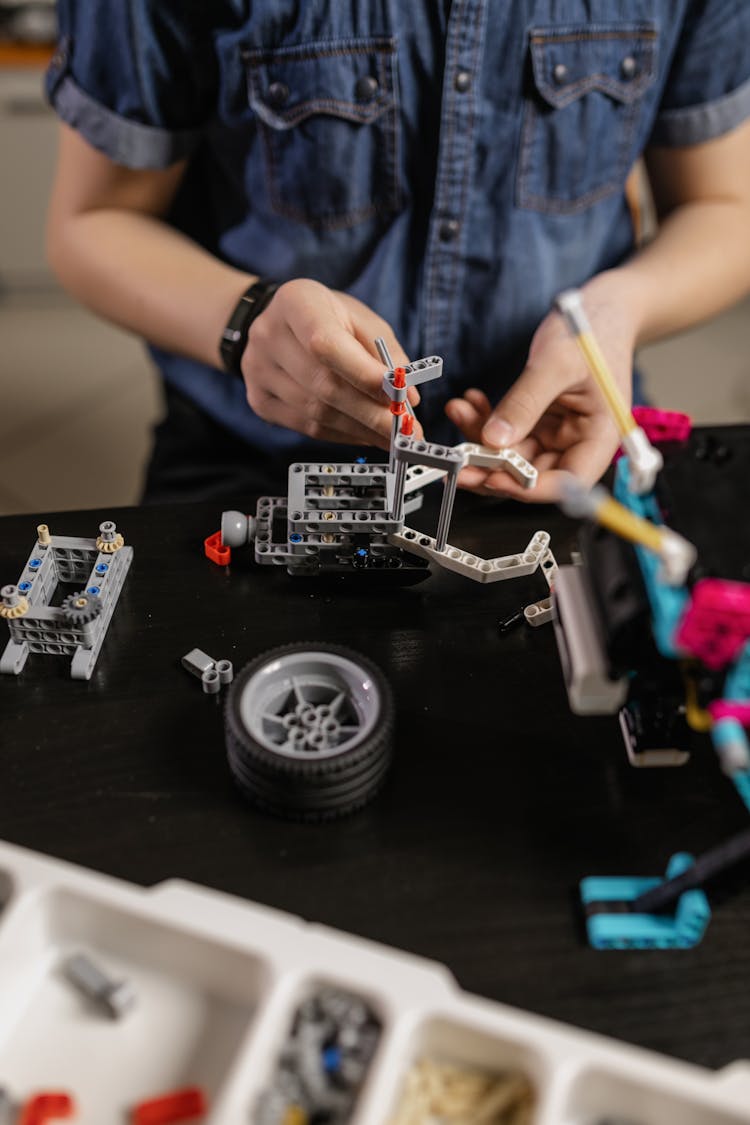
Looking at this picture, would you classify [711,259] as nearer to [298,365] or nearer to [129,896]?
[298,365]

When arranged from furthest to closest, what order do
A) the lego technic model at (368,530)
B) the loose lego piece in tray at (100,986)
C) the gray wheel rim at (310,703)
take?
1. the lego technic model at (368,530)
2. the gray wheel rim at (310,703)
3. the loose lego piece in tray at (100,986)

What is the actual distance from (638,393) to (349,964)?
1.01m

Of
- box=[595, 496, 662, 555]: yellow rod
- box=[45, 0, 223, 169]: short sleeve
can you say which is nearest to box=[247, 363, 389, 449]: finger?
box=[45, 0, 223, 169]: short sleeve

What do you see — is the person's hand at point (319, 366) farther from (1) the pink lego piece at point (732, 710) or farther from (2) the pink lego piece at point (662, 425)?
(1) the pink lego piece at point (732, 710)

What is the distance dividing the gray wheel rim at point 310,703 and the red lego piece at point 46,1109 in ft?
0.95

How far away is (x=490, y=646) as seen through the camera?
97cm

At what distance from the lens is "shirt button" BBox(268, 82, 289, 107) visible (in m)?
1.20

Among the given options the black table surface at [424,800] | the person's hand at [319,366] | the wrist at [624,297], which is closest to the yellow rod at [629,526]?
the black table surface at [424,800]

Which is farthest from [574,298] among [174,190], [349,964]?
[174,190]

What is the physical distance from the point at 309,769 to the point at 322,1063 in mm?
214

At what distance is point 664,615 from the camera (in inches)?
27.2

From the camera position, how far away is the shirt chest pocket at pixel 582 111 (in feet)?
3.91

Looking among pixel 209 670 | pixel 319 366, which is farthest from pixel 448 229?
pixel 209 670

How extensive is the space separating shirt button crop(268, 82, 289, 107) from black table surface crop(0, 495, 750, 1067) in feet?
1.99
